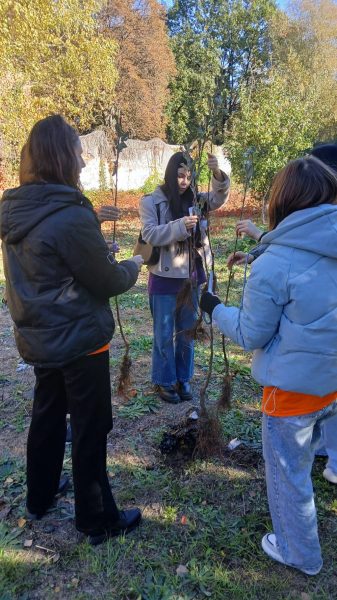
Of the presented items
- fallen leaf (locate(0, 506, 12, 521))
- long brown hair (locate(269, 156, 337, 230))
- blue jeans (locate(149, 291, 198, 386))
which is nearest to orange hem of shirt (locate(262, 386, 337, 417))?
long brown hair (locate(269, 156, 337, 230))

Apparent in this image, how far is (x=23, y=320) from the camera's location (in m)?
2.02

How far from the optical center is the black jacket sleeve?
6.17 ft

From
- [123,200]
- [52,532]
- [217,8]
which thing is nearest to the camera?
[52,532]

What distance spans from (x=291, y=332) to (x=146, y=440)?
1.87m

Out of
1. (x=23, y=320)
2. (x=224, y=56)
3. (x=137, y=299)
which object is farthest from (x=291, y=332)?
(x=224, y=56)

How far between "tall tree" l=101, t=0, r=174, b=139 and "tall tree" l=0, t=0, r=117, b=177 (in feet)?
34.6

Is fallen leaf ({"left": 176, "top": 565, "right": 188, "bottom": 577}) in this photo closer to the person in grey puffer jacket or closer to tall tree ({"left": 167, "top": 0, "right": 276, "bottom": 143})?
the person in grey puffer jacket

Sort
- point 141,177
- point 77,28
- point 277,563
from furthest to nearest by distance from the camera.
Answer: point 141,177 → point 77,28 → point 277,563

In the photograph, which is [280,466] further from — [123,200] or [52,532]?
[123,200]

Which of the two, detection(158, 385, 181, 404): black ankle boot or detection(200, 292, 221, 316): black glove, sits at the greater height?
detection(200, 292, 221, 316): black glove

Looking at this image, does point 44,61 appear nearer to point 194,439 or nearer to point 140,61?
point 194,439

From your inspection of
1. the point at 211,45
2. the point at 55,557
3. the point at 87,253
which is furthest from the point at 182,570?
the point at 211,45

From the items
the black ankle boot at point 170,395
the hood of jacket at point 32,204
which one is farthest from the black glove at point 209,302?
the black ankle boot at point 170,395

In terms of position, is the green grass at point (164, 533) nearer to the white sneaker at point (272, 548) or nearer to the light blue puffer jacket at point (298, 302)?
the white sneaker at point (272, 548)
